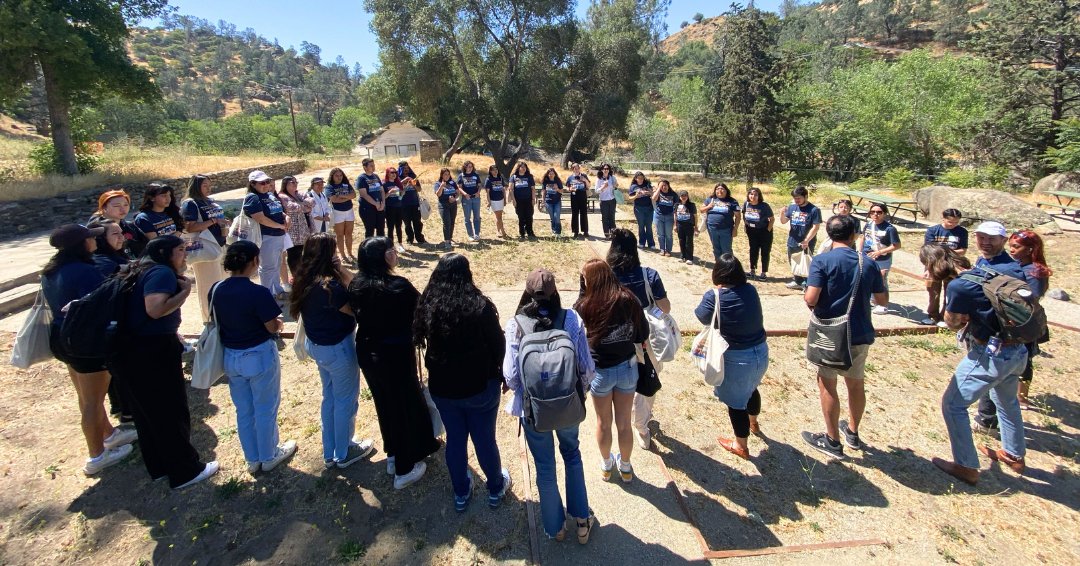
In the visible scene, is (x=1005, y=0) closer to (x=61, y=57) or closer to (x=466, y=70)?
(x=466, y=70)

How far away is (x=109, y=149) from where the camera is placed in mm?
22078

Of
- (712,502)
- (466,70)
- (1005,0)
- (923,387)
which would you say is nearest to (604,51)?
Answer: (466,70)

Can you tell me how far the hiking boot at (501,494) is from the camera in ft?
10.2

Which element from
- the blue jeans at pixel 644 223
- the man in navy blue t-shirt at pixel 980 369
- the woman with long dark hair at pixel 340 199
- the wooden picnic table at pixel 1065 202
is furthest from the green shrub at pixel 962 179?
the woman with long dark hair at pixel 340 199

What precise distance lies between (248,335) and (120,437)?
1792 millimetres

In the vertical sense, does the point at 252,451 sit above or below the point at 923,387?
above

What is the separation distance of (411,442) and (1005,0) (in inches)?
1090

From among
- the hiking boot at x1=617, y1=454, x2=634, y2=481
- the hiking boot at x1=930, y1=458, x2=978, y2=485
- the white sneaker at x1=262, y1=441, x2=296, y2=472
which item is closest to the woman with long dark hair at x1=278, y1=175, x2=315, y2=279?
the white sneaker at x1=262, y1=441, x2=296, y2=472

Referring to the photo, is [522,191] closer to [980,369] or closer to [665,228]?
[665,228]

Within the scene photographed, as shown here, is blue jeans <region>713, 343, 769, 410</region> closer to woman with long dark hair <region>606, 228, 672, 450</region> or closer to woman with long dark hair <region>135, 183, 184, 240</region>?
woman with long dark hair <region>606, 228, 672, 450</region>

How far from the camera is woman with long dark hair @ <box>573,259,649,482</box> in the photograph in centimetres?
281

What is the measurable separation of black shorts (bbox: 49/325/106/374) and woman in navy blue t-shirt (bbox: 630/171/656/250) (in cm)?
752

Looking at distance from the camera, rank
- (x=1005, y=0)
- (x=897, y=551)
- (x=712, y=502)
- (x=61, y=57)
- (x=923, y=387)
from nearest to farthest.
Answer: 1. (x=897, y=551)
2. (x=712, y=502)
3. (x=923, y=387)
4. (x=61, y=57)
5. (x=1005, y=0)

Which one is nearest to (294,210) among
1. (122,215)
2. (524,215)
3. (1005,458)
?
(122,215)
